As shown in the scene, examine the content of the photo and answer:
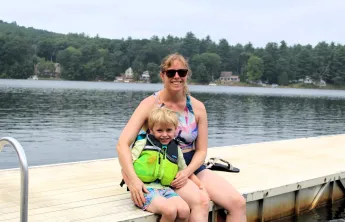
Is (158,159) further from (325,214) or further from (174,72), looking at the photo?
(325,214)

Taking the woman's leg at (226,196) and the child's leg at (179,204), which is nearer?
the child's leg at (179,204)

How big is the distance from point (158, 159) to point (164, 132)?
26 centimetres

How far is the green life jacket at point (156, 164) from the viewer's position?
4.36 m

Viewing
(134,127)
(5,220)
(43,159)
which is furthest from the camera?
(43,159)

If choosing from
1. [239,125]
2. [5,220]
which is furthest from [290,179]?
[239,125]

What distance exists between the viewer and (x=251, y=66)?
14338 centimetres

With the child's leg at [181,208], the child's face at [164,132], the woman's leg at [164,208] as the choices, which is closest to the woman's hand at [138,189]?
the woman's leg at [164,208]

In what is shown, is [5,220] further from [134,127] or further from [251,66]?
[251,66]

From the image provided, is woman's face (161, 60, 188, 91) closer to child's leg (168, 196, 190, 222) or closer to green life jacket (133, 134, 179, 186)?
green life jacket (133, 134, 179, 186)

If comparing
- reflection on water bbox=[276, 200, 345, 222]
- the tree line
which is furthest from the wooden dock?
the tree line

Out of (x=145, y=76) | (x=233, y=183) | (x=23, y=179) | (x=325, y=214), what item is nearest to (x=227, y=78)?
(x=145, y=76)

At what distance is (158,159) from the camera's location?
14.3 feet

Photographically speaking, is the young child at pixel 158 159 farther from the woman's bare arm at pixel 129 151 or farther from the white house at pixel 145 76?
the white house at pixel 145 76

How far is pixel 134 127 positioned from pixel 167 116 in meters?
0.36
